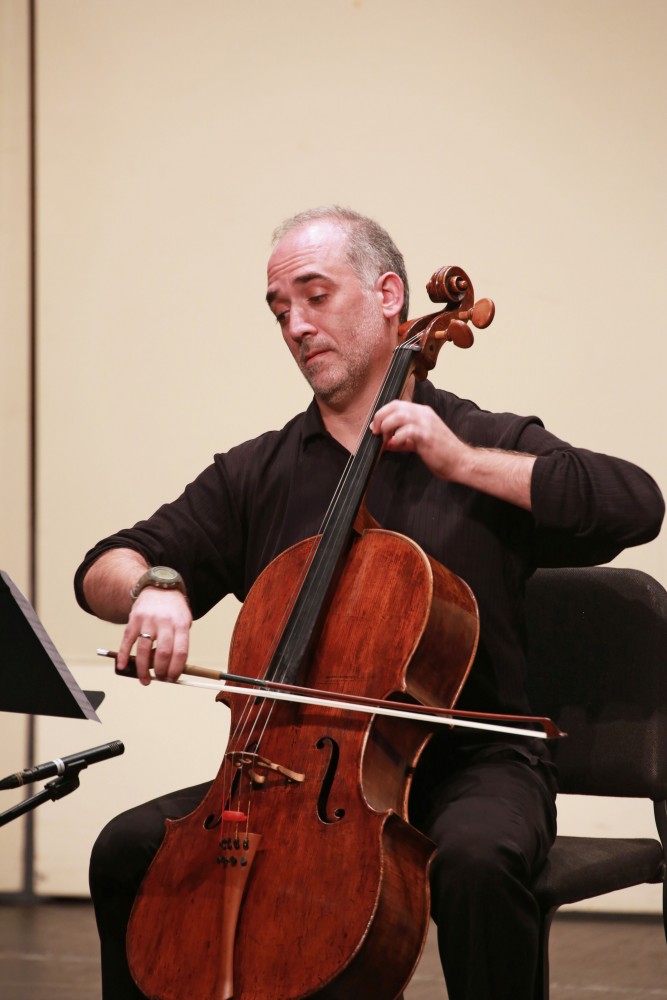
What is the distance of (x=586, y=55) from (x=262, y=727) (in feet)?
6.98

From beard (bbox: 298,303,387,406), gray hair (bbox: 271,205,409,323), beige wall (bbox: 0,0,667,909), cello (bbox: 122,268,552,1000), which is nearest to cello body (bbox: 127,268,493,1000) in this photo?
cello (bbox: 122,268,552,1000)

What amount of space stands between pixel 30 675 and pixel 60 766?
11cm

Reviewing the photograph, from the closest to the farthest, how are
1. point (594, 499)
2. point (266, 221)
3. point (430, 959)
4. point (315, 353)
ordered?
point (594, 499) < point (315, 353) < point (430, 959) < point (266, 221)

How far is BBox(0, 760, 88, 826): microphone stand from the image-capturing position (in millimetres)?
1320

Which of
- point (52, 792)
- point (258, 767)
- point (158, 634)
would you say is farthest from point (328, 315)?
point (52, 792)

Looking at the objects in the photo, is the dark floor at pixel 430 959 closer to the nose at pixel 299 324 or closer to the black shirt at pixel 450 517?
the black shirt at pixel 450 517

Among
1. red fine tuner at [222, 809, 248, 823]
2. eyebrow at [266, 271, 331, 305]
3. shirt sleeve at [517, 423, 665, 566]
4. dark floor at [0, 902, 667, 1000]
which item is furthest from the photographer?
dark floor at [0, 902, 667, 1000]

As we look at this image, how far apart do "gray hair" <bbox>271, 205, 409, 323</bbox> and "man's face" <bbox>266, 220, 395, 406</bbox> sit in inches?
0.7

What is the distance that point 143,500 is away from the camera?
3.08 m

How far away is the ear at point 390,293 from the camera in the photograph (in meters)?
1.91

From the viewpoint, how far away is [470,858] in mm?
1352

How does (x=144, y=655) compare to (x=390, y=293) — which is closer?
(x=144, y=655)

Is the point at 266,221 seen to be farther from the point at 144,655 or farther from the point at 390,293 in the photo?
the point at 144,655

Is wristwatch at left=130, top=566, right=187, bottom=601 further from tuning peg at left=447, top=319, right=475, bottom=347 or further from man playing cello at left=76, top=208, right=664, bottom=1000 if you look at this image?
tuning peg at left=447, top=319, right=475, bottom=347
